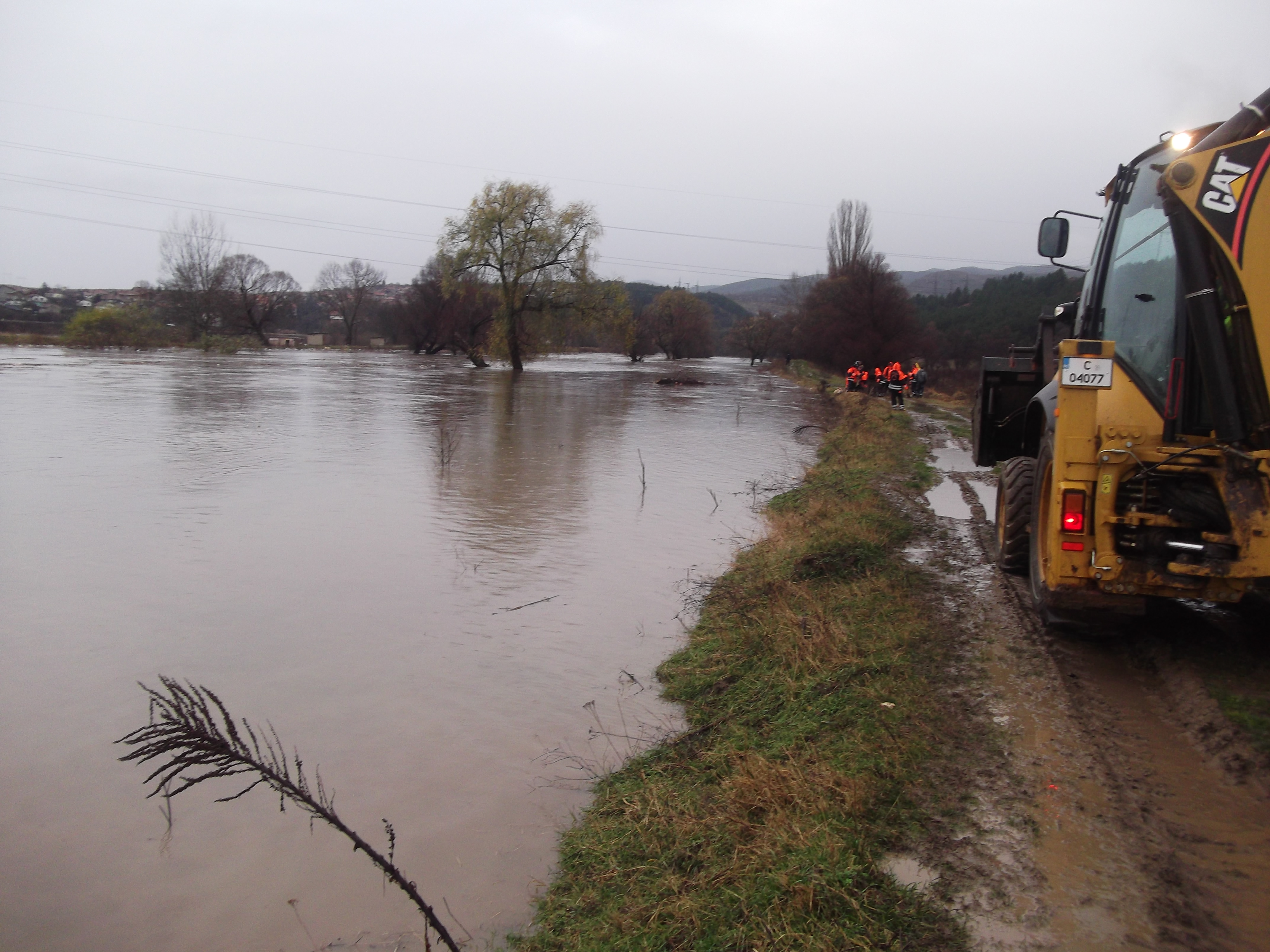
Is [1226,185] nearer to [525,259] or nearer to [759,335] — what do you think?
[525,259]

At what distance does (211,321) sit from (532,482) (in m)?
76.8

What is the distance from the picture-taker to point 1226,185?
14.9 feet

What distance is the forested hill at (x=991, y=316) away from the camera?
5066 centimetres

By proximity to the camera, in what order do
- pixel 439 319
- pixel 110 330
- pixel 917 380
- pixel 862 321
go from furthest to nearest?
pixel 439 319 → pixel 110 330 → pixel 862 321 → pixel 917 380

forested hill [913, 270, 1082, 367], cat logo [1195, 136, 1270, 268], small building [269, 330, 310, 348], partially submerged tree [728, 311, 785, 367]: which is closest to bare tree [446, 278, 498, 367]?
small building [269, 330, 310, 348]

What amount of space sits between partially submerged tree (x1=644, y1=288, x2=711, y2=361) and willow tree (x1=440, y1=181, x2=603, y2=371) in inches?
2169

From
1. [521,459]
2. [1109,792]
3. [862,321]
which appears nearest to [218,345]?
[862,321]

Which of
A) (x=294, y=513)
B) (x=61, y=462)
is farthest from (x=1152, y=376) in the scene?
(x=61, y=462)

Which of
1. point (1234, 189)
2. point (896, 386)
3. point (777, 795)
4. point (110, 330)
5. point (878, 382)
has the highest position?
point (110, 330)

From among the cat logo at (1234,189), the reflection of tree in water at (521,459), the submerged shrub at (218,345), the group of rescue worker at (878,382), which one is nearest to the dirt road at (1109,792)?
the cat logo at (1234,189)

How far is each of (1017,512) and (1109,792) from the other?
3306 millimetres

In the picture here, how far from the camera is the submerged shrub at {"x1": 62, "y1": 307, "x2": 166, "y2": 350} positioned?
61062mm

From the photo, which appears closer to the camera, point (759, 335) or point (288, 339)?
point (288, 339)

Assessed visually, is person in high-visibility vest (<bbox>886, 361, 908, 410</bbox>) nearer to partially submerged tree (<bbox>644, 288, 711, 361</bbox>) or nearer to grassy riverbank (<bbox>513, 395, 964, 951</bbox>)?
grassy riverbank (<bbox>513, 395, 964, 951</bbox>)
